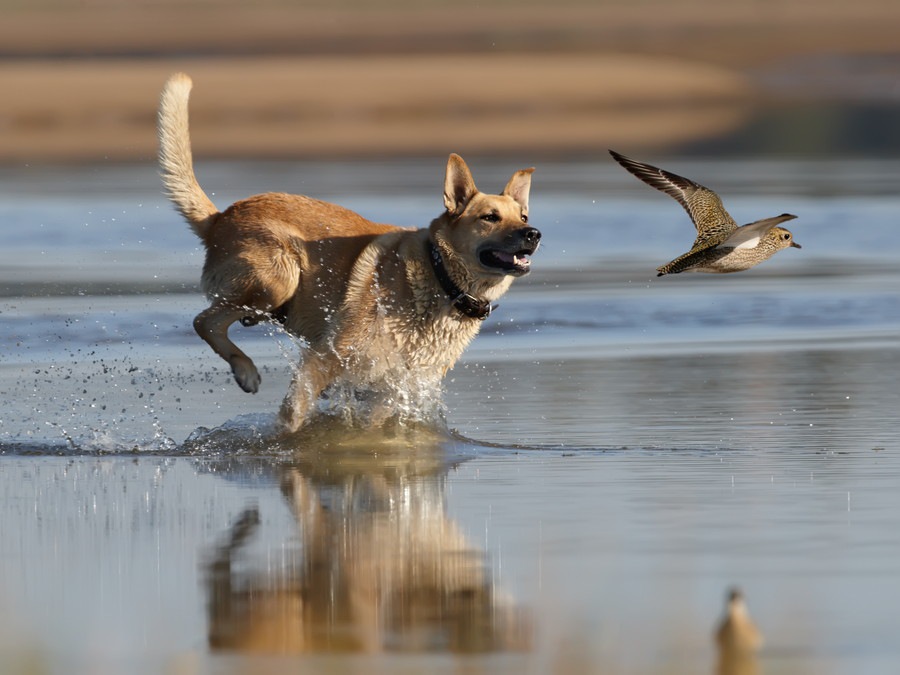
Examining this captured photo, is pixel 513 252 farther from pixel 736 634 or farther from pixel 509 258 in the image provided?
pixel 736 634

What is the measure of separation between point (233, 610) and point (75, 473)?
253 cm

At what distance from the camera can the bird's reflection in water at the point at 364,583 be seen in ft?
16.2

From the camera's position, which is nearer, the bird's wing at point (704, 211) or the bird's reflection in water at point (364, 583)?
the bird's reflection in water at point (364, 583)

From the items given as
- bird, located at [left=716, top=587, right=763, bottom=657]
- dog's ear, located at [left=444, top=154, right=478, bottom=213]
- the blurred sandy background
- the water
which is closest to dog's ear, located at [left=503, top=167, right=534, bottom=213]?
dog's ear, located at [left=444, top=154, right=478, bottom=213]

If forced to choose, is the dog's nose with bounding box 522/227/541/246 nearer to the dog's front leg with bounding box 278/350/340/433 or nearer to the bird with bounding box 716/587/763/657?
the dog's front leg with bounding box 278/350/340/433

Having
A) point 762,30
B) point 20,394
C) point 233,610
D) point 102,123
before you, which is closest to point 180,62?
point 102,123

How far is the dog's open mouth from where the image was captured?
855 centimetres

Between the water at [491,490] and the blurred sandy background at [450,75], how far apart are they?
18350 mm

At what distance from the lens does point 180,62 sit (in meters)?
58.3

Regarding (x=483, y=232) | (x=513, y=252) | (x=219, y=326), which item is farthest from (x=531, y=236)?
(x=219, y=326)

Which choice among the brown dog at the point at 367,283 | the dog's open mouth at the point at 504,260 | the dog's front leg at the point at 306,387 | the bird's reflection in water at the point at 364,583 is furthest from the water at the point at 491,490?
the dog's open mouth at the point at 504,260

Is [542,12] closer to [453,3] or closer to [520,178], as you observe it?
[453,3]

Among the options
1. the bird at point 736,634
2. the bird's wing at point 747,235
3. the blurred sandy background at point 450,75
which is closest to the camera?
the bird at point 736,634

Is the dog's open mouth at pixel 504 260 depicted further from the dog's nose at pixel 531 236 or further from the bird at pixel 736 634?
the bird at pixel 736 634
